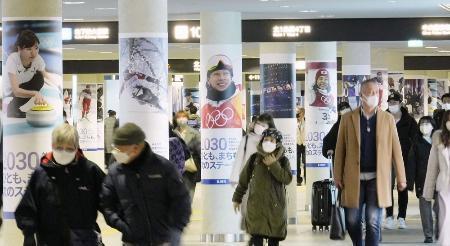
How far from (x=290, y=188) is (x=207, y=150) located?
4.17 metres

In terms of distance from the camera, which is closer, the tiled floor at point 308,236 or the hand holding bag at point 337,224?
the hand holding bag at point 337,224

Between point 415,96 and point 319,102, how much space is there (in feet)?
49.8

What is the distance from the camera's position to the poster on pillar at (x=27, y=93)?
43.5 ft

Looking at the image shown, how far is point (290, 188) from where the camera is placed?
22.2 m

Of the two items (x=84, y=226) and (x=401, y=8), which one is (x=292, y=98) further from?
(x=84, y=226)

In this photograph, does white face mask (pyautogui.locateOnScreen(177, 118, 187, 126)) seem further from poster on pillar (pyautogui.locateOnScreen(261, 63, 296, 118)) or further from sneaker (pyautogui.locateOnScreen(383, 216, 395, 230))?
sneaker (pyautogui.locateOnScreen(383, 216, 395, 230))

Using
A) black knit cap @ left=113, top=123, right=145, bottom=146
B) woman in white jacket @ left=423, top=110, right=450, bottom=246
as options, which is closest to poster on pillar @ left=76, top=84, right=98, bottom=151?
woman in white jacket @ left=423, top=110, right=450, bottom=246

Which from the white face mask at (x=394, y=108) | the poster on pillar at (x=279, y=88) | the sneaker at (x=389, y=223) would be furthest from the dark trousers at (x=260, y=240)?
the poster on pillar at (x=279, y=88)

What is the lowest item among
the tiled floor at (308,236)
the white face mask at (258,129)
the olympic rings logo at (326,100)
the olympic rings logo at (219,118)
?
the tiled floor at (308,236)

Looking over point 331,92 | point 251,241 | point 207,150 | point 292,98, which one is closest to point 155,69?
point 251,241

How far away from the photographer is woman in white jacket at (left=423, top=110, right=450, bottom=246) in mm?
13641

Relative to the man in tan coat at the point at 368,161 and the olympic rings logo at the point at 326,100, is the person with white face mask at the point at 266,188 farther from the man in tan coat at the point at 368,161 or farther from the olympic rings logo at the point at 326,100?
the olympic rings logo at the point at 326,100

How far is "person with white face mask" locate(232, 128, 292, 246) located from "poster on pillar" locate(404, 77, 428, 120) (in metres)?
24.9

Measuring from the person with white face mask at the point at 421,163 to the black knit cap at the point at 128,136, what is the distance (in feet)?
28.5
